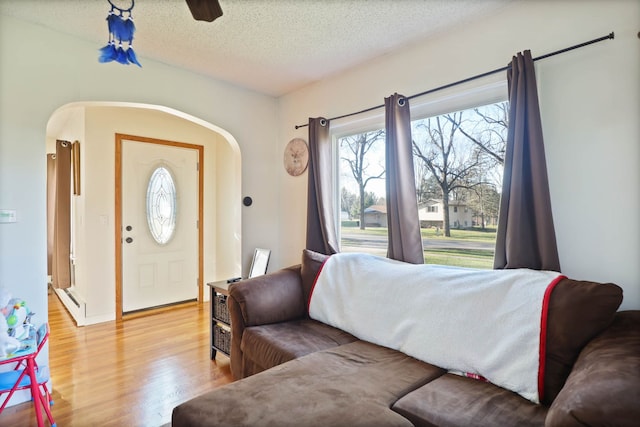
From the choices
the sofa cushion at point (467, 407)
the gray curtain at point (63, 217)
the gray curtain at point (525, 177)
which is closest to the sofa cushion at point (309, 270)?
the sofa cushion at point (467, 407)

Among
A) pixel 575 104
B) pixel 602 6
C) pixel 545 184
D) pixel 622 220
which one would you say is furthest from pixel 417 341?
pixel 602 6

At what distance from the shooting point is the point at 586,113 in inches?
68.6

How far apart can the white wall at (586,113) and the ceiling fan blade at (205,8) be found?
1.65 m

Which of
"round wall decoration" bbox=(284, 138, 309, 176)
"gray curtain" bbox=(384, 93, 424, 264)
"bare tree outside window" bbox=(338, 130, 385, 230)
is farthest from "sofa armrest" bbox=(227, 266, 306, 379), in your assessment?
"round wall decoration" bbox=(284, 138, 309, 176)

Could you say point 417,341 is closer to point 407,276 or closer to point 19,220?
point 407,276

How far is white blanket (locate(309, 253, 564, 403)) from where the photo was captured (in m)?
1.46

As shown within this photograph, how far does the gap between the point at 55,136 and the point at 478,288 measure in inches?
236

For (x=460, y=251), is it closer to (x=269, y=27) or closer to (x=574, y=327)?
(x=574, y=327)

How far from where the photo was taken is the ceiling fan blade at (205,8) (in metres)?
1.16

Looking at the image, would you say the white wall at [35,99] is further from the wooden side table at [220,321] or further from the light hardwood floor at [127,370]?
the wooden side table at [220,321]

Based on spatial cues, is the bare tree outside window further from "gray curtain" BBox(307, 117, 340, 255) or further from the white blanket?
the white blanket

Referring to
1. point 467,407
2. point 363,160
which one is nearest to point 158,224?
point 363,160

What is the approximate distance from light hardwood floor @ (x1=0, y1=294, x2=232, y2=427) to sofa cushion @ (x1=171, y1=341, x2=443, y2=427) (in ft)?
2.94

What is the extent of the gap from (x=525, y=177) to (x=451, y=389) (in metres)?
1.18
